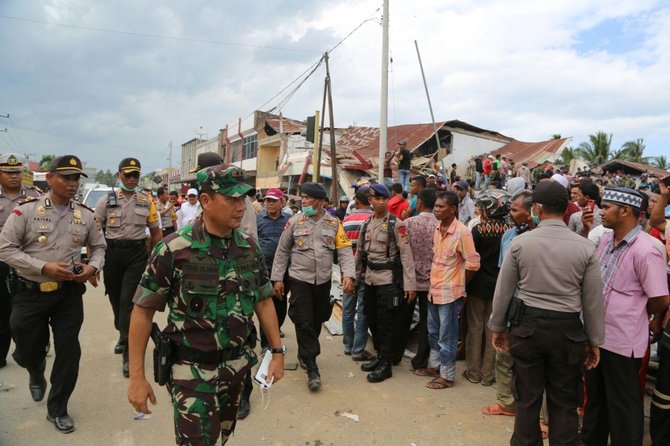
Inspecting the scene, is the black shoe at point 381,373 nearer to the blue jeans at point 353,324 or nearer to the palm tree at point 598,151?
the blue jeans at point 353,324

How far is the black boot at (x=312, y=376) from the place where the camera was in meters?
4.22

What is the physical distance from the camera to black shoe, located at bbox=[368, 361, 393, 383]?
445cm

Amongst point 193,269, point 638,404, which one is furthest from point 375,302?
point 193,269

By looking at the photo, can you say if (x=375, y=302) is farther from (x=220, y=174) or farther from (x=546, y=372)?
(x=220, y=174)

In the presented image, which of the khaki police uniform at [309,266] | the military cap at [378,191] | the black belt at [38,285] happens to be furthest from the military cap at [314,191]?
the black belt at [38,285]

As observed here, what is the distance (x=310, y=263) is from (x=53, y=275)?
2195 mm

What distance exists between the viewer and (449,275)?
428 centimetres

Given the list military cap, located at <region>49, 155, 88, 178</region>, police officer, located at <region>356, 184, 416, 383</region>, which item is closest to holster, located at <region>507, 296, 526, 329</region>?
police officer, located at <region>356, 184, 416, 383</region>

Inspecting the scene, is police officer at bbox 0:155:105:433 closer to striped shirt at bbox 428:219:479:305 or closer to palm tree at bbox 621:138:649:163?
striped shirt at bbox 428:219:479:305

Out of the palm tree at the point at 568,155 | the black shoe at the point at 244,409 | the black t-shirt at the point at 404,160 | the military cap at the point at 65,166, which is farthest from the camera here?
the palm tree at the point at 568,155

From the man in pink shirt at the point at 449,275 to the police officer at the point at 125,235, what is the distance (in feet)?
10.1

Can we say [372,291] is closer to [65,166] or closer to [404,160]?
[65,166]

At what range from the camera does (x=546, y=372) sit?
9.18 ft

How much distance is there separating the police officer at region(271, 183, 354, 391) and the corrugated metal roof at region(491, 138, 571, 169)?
18.3 m
